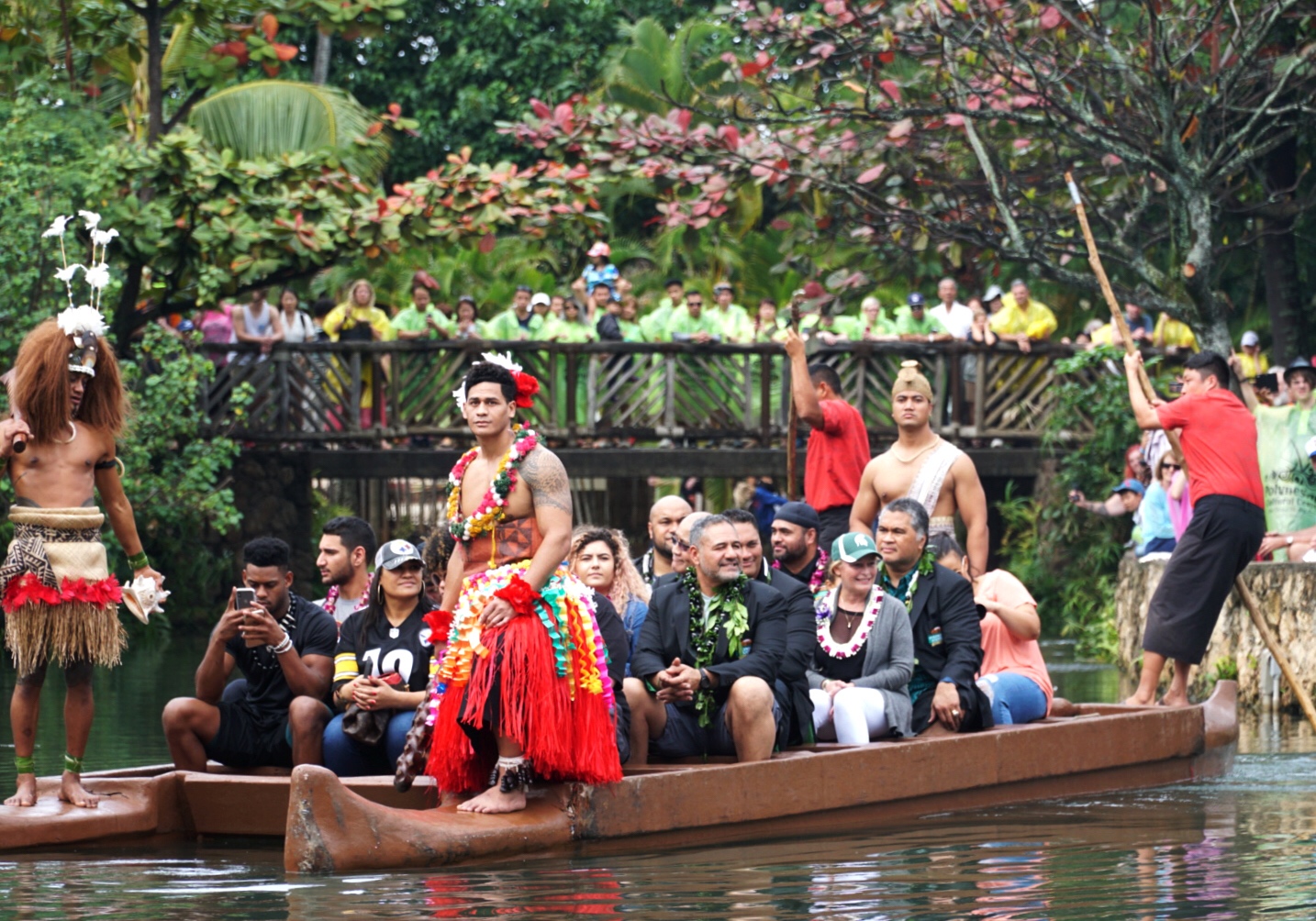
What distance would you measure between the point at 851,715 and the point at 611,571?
1.07 meters

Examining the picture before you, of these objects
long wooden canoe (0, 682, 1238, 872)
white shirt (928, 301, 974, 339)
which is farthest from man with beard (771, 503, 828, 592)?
white shirt (928, 301, 974, 339)

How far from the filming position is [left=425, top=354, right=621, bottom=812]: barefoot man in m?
6.29

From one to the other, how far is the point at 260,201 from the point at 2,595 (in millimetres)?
8749

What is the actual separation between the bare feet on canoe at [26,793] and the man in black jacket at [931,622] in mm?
3067

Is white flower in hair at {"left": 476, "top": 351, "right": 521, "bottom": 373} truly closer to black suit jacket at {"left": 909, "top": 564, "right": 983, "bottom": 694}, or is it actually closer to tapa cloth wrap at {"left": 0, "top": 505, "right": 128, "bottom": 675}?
tapa cloth wrap at {"left": 0, "top": 505, "right": 128, "bottom": 675}

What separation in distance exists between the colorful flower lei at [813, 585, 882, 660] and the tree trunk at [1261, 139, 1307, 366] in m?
8.78

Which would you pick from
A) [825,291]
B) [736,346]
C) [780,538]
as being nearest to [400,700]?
[780,538]

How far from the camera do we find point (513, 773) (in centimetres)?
638

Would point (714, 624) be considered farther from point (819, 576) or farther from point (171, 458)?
point (171, 458)

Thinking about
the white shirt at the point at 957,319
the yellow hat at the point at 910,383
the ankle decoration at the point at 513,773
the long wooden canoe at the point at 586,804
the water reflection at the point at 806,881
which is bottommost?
the water reflection at the point at 806,881

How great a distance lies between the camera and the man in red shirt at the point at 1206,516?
9.15 meters

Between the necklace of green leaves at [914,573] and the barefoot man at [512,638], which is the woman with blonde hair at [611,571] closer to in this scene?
the necklace of green leaves at [914,573]

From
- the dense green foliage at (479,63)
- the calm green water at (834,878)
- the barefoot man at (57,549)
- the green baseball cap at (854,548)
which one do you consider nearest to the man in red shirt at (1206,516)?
the calm green water at (834,878)

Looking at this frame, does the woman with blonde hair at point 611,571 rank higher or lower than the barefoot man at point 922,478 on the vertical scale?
lower
